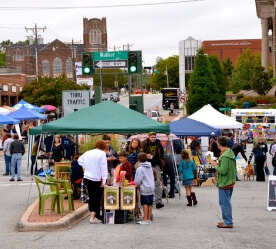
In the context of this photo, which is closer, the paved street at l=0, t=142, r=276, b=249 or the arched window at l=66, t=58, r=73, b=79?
the paved street at l=0, t=142, r=276, b=249

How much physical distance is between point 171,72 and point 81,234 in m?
141

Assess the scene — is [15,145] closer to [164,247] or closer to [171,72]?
[164,247]

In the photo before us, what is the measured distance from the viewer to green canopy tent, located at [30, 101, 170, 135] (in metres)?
16.6

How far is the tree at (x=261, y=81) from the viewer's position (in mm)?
73438

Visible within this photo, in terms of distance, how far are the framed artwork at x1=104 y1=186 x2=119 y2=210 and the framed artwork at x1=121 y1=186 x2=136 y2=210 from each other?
0.13 metres

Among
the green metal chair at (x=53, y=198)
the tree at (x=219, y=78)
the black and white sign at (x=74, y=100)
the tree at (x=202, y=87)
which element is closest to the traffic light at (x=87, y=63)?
the black and white sign at (x=74, y=100)

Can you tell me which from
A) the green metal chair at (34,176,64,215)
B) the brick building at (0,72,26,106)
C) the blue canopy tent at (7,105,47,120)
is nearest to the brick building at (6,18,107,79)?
the brick building at (0,72,26,106)

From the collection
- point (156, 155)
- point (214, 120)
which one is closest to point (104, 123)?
point (156, 155)

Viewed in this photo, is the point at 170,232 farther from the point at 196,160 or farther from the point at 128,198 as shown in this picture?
the point at 196,160

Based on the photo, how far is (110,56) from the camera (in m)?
27.9

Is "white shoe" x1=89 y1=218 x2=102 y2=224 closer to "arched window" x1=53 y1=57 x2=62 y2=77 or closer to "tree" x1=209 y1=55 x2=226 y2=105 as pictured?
"tree" x1=209 y1=55 x2=226 y2=105

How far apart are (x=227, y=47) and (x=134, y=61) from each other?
129 metres

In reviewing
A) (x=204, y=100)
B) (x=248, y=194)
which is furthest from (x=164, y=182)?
(x=204, y=100)

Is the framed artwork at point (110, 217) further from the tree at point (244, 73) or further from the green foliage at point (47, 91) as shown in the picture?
the tree at point (244, 73)
